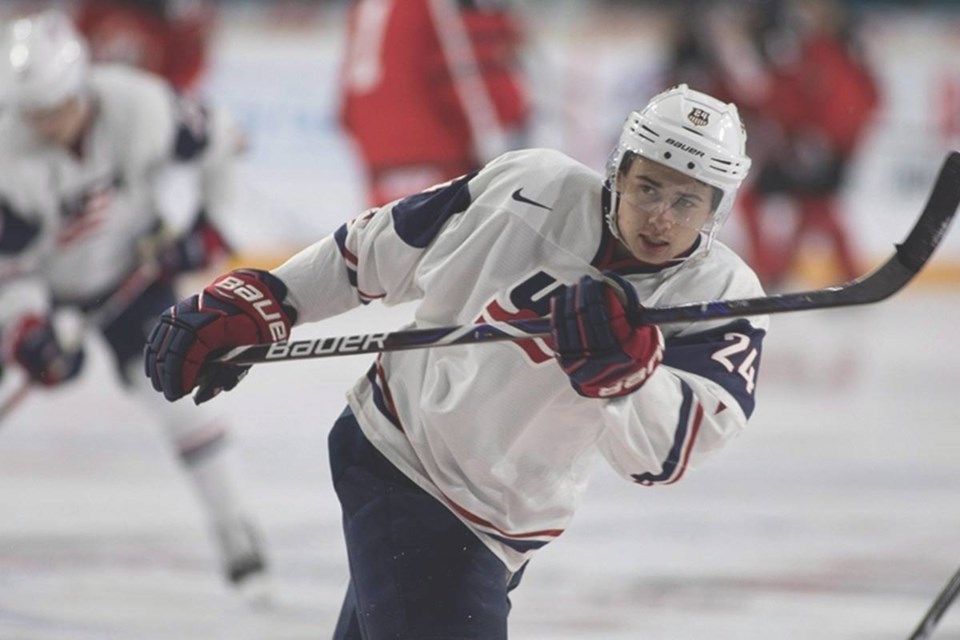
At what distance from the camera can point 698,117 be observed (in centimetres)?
220

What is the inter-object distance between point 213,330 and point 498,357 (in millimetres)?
402

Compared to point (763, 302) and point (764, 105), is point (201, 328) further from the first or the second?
point (764, 105)

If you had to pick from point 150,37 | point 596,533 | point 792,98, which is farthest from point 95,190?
Answer: point 792,98

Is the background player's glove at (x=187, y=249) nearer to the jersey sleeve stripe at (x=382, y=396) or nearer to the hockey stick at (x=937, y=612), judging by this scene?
the jersey sleeve stripe at (x=382, y=396)

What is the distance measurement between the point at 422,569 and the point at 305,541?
186cm

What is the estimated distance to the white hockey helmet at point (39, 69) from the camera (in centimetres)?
380

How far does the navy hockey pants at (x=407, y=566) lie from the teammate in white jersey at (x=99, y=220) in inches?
53.1

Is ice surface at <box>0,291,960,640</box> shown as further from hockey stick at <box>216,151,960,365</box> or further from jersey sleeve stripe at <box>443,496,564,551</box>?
hockey stick at <box>216,151,960,365</box>

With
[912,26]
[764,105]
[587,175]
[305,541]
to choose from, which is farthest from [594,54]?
[587,175]

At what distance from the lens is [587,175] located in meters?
2.33

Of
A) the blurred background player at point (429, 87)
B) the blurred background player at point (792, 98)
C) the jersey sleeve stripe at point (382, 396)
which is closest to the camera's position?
the jersey sleeve stripe at point (382, 396)

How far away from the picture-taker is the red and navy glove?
233cm

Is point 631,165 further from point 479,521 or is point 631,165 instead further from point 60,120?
point 60,120

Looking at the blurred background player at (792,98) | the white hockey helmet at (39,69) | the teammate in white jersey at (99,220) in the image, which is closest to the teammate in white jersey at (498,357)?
the teammate in white jersey at (99,220)
